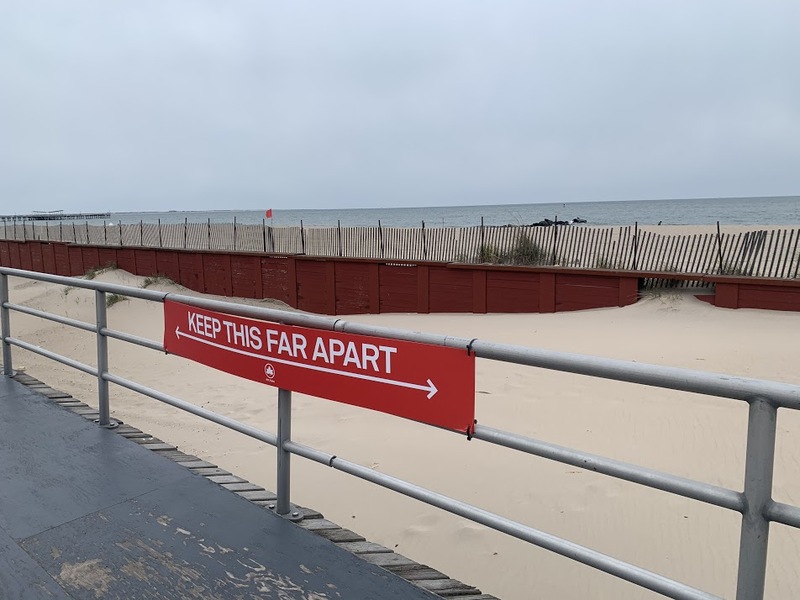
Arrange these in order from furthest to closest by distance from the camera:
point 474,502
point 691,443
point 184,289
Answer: point 184,289 → point 691,443 → point 474,502

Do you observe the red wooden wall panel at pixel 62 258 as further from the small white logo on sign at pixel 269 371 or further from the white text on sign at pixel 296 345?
the small white logo on sign at pixel 269 371

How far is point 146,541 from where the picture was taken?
311 cm

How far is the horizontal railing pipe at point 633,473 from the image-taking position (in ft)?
6.25

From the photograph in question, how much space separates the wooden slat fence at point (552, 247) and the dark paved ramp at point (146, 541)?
14.4 meters

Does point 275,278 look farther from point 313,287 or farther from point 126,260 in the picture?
point 126,260

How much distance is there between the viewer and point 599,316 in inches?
589

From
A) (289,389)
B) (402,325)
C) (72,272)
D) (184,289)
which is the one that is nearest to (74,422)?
(289,389)

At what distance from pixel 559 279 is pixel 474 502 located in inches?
422

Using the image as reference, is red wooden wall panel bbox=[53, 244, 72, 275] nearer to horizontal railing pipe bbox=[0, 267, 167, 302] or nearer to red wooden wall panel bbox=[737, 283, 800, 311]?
horizontal railing pipe bbox=[0, 267, 167, 302]

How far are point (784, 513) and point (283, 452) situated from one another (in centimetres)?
Result: 232

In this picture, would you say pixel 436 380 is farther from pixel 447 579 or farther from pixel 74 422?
pixel 74 422

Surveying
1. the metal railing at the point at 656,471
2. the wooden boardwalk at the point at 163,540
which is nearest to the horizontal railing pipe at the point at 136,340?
the wooden boardwalk at the point at 163,540

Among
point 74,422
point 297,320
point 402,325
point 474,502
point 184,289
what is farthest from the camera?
point 184,289

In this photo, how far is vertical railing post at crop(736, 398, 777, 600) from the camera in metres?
1.80
